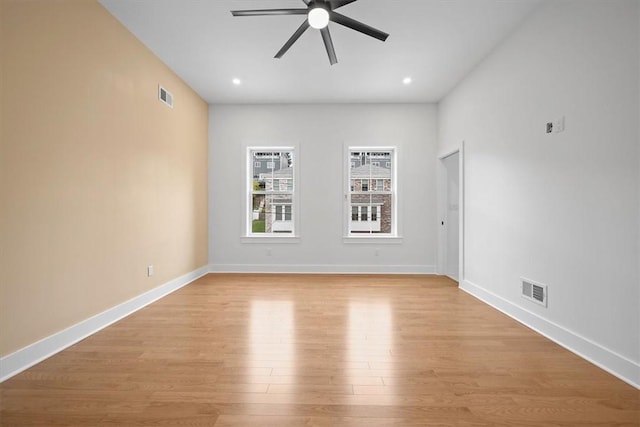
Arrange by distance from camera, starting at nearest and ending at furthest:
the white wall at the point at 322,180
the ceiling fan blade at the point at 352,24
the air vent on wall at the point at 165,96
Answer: the ceiling fan blade at the point at 352,24, the air vent on wall at the point at 165,96, the white wall at the point at 322,180

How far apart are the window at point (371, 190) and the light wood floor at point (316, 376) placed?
231 cm

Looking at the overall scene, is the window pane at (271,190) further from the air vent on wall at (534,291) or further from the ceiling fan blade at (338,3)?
the air vent on wall at (534,291)

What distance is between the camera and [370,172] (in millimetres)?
5352

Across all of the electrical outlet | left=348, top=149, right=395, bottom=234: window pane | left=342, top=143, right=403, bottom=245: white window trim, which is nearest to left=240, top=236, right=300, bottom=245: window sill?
left=342, top=143, right=403, bottom=245: white window trim

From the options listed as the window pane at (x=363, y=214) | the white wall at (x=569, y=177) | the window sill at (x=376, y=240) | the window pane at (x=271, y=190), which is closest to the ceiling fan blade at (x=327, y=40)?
the white wall at (x=569, y=177)

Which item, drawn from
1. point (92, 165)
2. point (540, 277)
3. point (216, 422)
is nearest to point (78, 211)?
point (92, 165)

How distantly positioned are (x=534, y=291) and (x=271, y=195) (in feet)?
13.3

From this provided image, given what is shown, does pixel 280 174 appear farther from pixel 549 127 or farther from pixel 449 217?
pixel 549 127

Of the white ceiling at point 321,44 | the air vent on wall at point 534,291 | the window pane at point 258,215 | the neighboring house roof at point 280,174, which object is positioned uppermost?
the white ceiling at point 321,44

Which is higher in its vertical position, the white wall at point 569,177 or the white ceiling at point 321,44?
the white ceiling at point 321,44

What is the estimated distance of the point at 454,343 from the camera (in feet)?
7.95

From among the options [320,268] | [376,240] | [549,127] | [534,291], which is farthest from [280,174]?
[534,291]

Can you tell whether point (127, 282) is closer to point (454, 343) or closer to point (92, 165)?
point (92, 165)

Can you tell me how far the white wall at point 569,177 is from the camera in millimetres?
1938
